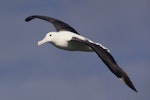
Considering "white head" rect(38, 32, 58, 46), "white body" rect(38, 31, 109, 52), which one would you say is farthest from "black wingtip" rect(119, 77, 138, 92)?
"white head" rect(38, 32, 58, 46)

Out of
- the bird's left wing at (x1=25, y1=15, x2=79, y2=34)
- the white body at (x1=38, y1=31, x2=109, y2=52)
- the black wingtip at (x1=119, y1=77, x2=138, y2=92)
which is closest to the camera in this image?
the black wingtip at (x1=119, y1=77, x2=138, y2=92)

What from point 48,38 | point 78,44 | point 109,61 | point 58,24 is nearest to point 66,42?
point 78,44

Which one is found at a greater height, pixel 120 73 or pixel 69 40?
pixel 69 40

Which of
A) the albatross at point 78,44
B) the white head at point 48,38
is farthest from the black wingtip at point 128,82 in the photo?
the white head at point 48,38

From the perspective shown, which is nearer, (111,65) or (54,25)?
(111,65)

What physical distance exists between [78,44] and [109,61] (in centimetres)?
366

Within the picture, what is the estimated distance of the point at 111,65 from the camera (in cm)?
2284

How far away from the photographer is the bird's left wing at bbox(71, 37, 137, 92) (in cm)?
2191

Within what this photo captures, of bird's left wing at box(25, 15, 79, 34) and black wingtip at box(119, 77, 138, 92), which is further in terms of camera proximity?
bird's left wing at box(25, 15, 79, 34)

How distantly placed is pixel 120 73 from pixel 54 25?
29.9ft

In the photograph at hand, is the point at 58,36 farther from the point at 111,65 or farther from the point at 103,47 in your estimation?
the point at 111,65

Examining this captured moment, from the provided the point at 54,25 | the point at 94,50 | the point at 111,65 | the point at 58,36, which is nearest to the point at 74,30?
the point at 54,25

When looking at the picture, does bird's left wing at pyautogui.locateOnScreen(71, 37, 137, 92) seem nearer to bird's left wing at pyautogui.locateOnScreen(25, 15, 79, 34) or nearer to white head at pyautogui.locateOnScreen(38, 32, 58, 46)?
white head at pyautogui.locateOnScreen(38, 32, 58, 46)

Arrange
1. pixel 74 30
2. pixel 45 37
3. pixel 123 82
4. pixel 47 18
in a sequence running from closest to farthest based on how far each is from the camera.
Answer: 1. pixel 123 82
2. pixel 45 37
3. pixel 74 30
4. pixel 47 18
